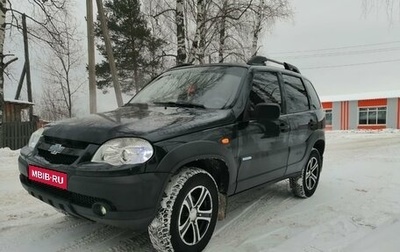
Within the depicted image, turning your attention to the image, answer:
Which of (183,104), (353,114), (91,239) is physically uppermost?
(183,104)

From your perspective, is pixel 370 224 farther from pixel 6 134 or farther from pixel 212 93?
pixel 6 134

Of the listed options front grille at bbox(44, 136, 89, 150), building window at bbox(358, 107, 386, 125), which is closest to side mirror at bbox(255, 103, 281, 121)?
front grille at bbox(44, 136, 89, 150)

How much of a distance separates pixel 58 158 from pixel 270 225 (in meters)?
2.35

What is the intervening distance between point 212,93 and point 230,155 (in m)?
0.78

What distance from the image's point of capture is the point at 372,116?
35438mm

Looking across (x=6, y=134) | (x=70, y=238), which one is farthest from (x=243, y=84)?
(x=6, y=134)

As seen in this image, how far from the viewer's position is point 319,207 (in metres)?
4.88

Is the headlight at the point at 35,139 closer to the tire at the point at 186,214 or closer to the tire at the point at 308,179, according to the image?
the tire at the point at 186,214

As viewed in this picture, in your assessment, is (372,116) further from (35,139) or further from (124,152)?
(124,152)

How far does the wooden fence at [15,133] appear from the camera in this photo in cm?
1376

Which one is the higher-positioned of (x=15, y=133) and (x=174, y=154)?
(x=174, y=154)

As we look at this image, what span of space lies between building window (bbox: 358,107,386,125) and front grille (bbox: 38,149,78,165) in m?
36.2

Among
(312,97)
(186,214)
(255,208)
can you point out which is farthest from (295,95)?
(186,214)

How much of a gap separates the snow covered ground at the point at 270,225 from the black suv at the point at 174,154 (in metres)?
0.46
